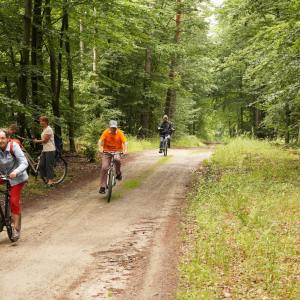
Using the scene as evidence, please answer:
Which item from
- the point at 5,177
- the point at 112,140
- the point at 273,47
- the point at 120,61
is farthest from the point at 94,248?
the point at 120,61

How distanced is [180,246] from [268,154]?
10161mm

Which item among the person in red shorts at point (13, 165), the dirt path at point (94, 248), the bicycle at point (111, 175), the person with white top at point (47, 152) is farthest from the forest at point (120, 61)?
the dirt path at point (94, 248)

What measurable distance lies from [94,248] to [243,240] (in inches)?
96.1

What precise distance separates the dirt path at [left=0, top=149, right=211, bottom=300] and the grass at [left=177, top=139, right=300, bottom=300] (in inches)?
15.2

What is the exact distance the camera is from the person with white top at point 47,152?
362 inches

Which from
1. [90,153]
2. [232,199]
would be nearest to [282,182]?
[232,199]

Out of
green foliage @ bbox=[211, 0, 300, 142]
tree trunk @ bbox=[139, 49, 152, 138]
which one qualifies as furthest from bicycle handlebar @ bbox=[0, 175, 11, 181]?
tree trunk @ bbox=[139, 49, 152, 138]

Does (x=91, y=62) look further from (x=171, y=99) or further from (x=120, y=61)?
(x=171, y=99)

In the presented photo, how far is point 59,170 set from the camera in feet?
33.9

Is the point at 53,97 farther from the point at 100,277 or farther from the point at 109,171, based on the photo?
the point at 100,277

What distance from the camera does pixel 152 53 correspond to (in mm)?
22125

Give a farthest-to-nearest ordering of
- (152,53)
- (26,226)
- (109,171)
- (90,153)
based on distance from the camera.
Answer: (152,53), (90,153), (109,171), (26,226)

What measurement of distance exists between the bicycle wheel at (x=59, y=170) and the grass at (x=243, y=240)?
14.2ft

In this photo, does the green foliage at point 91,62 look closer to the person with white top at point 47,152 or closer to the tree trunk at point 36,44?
the tree trunk at point 36,44
